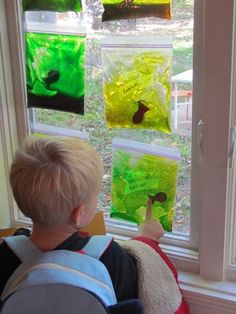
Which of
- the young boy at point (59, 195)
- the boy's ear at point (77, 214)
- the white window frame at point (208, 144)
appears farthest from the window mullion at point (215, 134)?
the boy's ear at point (77, 214)

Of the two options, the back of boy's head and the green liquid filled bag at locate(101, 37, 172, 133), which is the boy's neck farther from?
the green liquid filled bag at locate(101, 37, 172, 133)

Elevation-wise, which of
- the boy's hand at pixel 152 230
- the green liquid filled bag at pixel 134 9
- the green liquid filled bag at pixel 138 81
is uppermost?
the green liquid filled bag at pixel 134 9

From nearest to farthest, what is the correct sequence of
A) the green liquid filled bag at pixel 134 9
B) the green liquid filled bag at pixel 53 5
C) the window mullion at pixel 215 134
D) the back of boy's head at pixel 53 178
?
the back of boy's head at pixel 53 178 → the window mullion at pixel 215 134 → the green liquid filled bag at pixel 134 9 → the green liquid filled bag at pixel 53 5

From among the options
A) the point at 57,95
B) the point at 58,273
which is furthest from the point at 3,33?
the point at 58,273

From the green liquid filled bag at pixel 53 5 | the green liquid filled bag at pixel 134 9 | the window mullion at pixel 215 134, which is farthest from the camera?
the green liquid filled bag at pixel 53 5

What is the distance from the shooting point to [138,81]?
1460 millimetres

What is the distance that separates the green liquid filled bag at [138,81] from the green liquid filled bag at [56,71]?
97 mm

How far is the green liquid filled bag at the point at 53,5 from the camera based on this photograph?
149 centimetres

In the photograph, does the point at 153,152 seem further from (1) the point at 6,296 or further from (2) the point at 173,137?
(1) the point at 6,296

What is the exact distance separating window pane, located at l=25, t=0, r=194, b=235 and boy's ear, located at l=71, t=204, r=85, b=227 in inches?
20.4

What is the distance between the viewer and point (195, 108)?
1422mm

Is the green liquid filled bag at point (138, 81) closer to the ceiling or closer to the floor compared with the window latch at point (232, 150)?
closer to the ceiling

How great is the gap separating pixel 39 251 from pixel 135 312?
25 cm

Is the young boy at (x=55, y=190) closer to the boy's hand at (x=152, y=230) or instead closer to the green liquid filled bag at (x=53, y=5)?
the boy's hand at (x=152, y=230)
